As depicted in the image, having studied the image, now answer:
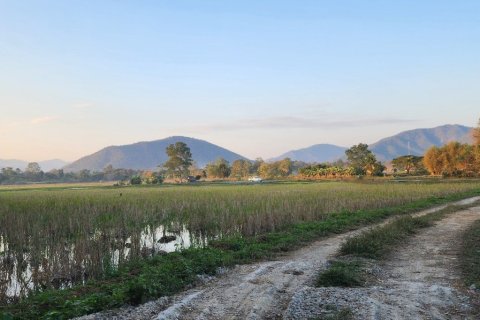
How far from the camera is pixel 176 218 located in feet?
64.5

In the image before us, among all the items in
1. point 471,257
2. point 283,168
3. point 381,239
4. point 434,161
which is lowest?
point 471,257

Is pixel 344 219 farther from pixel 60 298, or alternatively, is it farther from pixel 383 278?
pixel 60 298

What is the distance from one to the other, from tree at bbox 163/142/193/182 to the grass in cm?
11007

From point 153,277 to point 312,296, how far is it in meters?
3.15

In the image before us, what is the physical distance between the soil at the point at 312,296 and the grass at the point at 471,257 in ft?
0.69

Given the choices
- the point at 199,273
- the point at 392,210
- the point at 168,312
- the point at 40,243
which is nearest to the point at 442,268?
the point at 199,273

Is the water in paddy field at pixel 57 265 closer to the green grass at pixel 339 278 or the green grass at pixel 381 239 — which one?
the green grass at pixel 339 278

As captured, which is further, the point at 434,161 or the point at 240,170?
the point at 240,170

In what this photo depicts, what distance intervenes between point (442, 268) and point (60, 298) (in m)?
→ 8.03

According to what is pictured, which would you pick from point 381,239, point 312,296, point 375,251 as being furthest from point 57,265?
point 381,239

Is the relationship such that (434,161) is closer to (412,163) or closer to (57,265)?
(412,163)

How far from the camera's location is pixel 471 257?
394 inches

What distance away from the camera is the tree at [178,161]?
4796 inches

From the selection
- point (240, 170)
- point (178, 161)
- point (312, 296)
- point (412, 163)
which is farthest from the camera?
point (240, 170)
